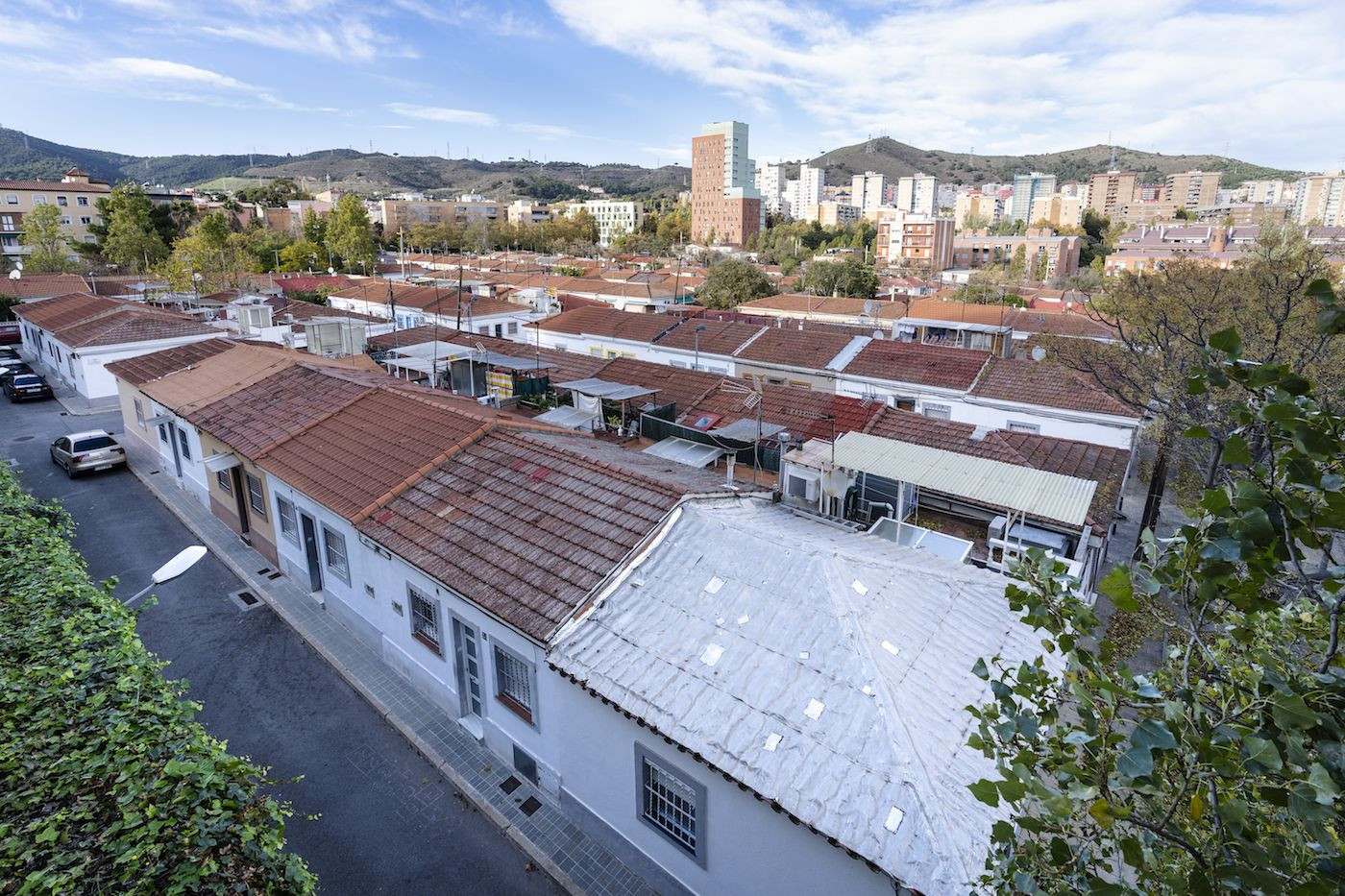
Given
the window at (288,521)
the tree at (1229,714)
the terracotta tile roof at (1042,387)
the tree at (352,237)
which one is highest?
the tree at (352,237)

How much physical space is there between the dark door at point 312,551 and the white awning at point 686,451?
763 cm

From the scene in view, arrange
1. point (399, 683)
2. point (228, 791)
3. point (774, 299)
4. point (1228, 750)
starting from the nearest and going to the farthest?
point (1228, 750) → point (228, 791) → point (399, 683) → point (774, 299)

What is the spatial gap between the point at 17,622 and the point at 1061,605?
10.0 metres

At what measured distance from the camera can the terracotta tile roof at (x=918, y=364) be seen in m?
26.1

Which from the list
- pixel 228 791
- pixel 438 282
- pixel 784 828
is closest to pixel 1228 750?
pixel 784 828

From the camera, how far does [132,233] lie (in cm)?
6581

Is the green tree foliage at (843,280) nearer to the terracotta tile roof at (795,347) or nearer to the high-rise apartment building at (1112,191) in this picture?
the terracotta tile roof at (795,347)

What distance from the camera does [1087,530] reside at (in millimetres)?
13438

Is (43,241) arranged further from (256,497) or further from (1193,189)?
(1193,189)

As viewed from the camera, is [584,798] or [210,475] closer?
[584,798]

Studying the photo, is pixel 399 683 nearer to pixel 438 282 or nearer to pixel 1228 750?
pixel 1228 750

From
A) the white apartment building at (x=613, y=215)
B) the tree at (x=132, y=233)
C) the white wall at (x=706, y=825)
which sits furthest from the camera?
the white apartment building at (x=613, y=215)

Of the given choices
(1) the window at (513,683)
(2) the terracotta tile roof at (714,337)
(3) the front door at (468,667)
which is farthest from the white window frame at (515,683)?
(2) the terracotta tile roof at (714,337)

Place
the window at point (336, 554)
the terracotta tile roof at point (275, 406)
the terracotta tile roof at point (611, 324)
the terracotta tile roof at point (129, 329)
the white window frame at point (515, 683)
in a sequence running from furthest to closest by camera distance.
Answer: the terracotta tile roof at point (611, 324), the terracotta tile roof at point (129, 329), the terracotta tile roof at point (275, 406), the window at point (336, 554), the white window frame at point (515, 683)
